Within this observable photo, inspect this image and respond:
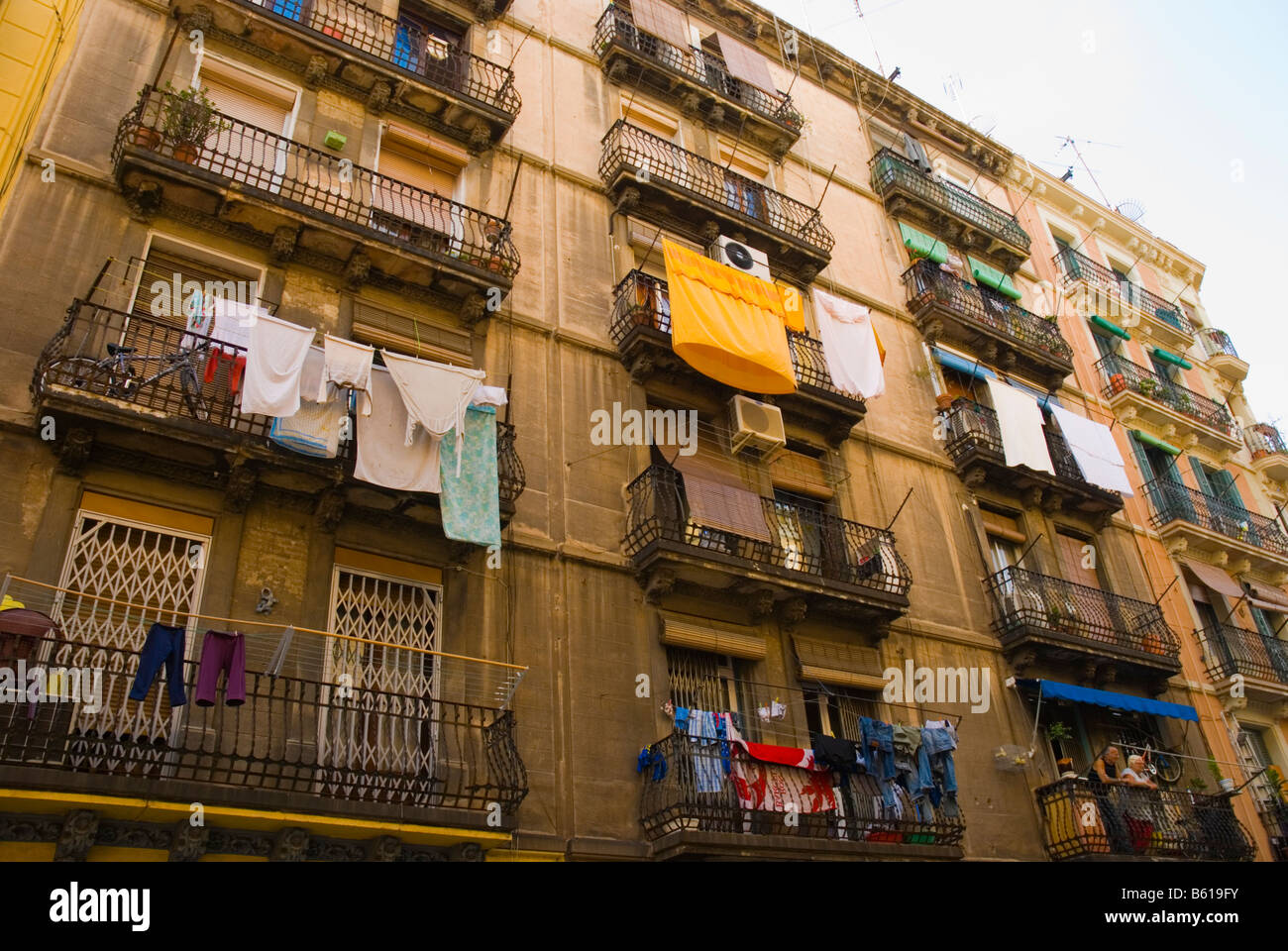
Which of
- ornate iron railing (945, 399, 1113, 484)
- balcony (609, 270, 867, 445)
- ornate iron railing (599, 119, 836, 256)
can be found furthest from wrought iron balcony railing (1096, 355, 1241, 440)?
balcony (609, 270, 867, 445)

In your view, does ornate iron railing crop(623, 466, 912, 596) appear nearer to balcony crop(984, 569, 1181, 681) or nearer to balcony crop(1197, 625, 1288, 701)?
balcony crop(984, 569, 1181, 681)

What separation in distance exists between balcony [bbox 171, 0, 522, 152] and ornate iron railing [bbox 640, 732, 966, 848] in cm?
1029

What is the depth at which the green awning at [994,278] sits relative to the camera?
23781 millimetres

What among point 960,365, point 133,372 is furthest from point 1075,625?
point 133,372

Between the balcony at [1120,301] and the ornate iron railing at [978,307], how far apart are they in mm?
2952

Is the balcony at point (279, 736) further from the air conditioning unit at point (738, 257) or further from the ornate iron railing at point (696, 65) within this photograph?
the ornate iron railing at point (696, 65)

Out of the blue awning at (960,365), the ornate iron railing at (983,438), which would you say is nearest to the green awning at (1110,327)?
the ornate iron railing at (983,438)

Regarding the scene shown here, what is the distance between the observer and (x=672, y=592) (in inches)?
546

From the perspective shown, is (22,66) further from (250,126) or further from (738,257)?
(738,257)

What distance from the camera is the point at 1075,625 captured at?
1781 centimetres

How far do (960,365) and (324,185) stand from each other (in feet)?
43.3
